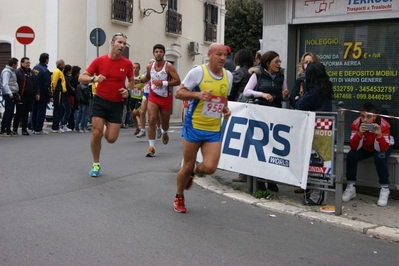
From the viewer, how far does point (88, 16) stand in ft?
76.3

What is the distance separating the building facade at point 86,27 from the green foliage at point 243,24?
16903mm

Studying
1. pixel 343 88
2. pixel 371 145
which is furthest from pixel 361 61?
pixel 371 145

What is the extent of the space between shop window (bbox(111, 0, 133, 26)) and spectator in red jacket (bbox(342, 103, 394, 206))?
1822 cm

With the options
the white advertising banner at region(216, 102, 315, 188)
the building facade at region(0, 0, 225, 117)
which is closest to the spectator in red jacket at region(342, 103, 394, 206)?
the white advertising banner at region(216, 102, 315, 188)

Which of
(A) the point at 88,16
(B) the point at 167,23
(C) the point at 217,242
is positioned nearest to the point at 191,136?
(C) the point at 217,242

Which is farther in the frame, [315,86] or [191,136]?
[315,86]

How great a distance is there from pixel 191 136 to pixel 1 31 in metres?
19.4

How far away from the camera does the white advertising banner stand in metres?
7.35

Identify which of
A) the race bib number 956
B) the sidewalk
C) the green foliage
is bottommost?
the sidewalk

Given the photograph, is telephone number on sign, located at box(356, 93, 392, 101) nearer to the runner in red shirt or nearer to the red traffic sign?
the runner in red shirt

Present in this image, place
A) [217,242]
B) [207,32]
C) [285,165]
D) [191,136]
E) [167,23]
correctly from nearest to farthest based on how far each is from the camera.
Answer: [217,242], [191,136], [285,165], [167,23], [207,32]

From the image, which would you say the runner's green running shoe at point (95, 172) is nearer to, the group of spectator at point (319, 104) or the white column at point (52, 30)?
the group of spectator at point (319, 104)

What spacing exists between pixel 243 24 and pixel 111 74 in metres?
39.9

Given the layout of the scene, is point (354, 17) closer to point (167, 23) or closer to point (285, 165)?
point (285, 165)
